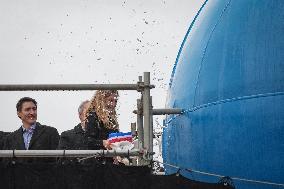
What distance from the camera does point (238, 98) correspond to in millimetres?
4629

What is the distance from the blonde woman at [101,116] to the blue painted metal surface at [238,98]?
3.38ft

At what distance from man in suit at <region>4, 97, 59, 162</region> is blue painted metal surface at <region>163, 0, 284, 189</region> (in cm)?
172

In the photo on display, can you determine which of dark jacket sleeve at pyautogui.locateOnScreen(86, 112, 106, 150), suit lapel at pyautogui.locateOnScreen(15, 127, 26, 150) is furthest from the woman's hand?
suit lapel at pyautogui.locateOnScreen(15, 127, 26, 150)

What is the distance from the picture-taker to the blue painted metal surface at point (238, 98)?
432 centimetres

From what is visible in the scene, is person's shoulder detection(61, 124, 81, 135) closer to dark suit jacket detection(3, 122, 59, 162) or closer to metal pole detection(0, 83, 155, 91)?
dark suit jacket detection(3, 122, 59, 162)

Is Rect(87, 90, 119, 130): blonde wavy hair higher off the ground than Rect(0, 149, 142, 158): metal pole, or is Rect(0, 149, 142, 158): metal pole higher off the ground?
Rect(87, 90, 119, 130): blonde wavy hair

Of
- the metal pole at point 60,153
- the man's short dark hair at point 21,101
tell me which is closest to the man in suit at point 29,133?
the man's short dark hair at point 21,101

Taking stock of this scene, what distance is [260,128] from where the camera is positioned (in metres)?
4.35

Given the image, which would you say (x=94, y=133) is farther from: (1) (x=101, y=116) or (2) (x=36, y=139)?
(2) (x=36, y=139)

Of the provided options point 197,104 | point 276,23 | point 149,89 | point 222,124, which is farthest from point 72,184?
point 276,23

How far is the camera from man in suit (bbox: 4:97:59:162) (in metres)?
4.87

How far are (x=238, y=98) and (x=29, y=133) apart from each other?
2.34 m

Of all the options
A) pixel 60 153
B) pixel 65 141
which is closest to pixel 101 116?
pixel 65 141

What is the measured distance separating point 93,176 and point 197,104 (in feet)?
7.04
